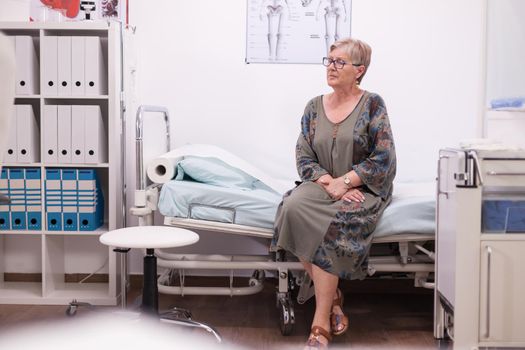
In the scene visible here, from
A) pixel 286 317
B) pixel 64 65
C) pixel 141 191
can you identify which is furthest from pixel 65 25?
pixel 286 317

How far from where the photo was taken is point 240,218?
2.61m

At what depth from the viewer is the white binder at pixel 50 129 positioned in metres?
2.95

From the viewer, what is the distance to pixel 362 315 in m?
2.96

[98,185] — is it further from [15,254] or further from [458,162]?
[458,162]

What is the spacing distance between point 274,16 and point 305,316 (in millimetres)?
1599

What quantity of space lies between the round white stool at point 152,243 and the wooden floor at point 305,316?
0.52 ft

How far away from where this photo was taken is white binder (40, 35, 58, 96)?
294 cm

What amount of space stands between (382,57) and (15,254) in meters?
2.29

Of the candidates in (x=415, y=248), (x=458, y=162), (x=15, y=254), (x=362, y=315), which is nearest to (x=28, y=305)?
(x=15, y=254)

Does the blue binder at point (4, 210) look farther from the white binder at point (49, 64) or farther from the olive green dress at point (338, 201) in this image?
the olive green dress at point (338, 201)

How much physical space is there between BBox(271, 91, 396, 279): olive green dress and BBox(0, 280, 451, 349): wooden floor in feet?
1.14

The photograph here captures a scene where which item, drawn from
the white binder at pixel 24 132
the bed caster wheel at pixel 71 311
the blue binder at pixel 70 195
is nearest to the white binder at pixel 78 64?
the white binder at pixel 24 132

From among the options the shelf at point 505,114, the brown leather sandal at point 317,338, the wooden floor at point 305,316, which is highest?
the shelf at point 505,114

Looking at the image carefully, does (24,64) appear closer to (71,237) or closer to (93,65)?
(93,65)
